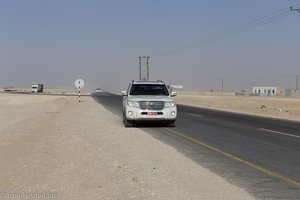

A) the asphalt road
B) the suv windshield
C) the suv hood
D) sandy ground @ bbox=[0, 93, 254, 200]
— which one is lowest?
the asphalt road

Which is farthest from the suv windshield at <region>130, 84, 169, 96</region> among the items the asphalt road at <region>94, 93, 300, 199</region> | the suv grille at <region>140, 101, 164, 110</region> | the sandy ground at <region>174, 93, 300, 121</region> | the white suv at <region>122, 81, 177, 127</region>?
the sandy ground at <region>174, 93, 300, 121</region>

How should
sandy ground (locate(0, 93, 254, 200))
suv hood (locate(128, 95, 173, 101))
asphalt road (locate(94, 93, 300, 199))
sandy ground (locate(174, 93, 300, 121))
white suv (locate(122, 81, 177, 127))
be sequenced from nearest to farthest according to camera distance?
1. sandy ground (locate(0, 93, 254, 200))
2. asphalt road (locate(94, 93, 300, 199))
3. white suv (locate(122, 81, 177, 127))
4. suv hood (locate(128, 95, 173, 101))
5. sandy ground (locate(174, 93, 300, 121))

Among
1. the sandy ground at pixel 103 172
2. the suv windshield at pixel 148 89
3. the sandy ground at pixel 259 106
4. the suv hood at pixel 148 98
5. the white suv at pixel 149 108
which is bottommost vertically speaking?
the sandy ground at pixel 259 106

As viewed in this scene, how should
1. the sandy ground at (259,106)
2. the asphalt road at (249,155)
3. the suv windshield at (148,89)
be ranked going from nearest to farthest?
1. the asphalt road at (249,155)
2. the suv windshield at (148,89)
3. the sandy ground at (259,106)

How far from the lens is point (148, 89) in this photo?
20938mm

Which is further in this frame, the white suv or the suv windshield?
the suv windshield

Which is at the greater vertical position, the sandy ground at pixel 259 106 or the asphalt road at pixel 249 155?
the asphalt road at pixel 249 155

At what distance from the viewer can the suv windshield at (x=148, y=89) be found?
2080 cm

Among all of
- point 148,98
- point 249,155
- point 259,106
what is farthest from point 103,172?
point 259,106

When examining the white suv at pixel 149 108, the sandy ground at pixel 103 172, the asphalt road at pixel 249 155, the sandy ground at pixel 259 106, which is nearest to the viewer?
the sandy ground at pixel 103 172

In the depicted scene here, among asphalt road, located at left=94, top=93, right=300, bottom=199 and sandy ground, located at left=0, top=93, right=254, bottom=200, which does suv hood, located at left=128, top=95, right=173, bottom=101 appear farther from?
sandy ground, located at left=0, top=93, right=254, bottom=200

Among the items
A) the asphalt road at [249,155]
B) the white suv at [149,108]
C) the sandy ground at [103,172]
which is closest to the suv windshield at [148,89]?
the white suv at [149,108]

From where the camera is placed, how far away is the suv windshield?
20797 millimetres

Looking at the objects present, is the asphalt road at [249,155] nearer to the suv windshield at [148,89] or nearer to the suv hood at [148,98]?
the suv hood at [148,98]
